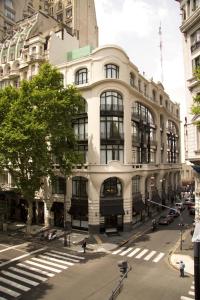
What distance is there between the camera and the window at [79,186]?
42.4 meters

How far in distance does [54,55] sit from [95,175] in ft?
73.8

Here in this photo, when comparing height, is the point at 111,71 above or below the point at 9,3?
below

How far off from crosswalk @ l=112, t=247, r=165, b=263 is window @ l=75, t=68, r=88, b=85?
24354mm

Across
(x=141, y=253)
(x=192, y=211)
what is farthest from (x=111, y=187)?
(x=192, y=211)

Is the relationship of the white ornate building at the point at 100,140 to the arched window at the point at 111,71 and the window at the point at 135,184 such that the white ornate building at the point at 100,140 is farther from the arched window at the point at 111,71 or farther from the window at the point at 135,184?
the window at the point at 135,184

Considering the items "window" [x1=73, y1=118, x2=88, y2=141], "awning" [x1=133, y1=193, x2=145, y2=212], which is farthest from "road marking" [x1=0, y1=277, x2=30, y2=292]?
"awning" [x1=133, y1=193, x2=145, y2=212]

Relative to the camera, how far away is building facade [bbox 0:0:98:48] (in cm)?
7396

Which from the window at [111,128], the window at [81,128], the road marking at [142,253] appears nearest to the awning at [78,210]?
the window at [81,128]

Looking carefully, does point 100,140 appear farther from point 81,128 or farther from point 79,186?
point 79,186

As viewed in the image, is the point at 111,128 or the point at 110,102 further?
the point at 110,102

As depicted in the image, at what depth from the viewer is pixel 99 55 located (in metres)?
42.2

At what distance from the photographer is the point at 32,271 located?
87.8 feet

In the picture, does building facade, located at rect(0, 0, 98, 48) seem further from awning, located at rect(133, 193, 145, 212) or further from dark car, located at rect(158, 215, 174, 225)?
dark car, located at rect(158, 215, 174, 225)

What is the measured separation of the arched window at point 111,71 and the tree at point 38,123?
24.0 ft
